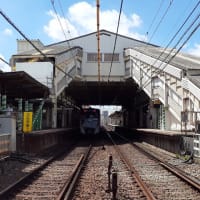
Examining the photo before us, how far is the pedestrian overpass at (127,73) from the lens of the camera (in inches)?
1113

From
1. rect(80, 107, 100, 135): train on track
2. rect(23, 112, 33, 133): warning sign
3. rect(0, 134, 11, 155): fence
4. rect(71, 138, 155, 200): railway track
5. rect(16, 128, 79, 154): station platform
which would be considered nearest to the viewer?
rect(71, 138, 155, 200): railway track

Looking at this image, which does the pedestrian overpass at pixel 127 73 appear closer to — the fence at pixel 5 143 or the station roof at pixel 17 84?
the station roof at pixel 17 84

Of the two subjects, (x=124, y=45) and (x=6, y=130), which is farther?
(x=124, y=45)

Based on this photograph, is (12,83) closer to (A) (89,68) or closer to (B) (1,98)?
(B) (1,98)

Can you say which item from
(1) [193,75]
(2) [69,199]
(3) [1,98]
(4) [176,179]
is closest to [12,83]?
(3) [1,98]

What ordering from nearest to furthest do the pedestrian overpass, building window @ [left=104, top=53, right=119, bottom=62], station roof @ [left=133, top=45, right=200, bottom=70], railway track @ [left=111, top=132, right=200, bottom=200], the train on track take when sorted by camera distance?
railway track @ [left=111, top=132, right=200, bottom=200], the pedestrian overpass, station roof @ [left=133, top=45, right=200, bottom=70], building window @ [left=104, top=53, right=119, bottom=62], the train on track

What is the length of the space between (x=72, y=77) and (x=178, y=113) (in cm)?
1552

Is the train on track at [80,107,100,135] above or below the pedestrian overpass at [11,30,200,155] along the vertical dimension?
below

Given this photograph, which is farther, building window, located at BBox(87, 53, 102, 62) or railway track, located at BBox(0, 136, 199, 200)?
building window, located at BBox(87, 53, 102, 62)

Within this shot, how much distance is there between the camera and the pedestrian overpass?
2828 centimetres

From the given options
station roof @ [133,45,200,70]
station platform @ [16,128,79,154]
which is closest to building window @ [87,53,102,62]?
station roof @ [133,45,200,70]

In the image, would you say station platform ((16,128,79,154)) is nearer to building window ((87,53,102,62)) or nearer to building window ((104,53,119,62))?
building window ((87,53,102,62))

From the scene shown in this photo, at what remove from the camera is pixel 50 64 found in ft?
123

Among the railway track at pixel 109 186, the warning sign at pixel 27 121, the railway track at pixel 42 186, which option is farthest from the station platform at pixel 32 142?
the railway track at pixel 109 186
